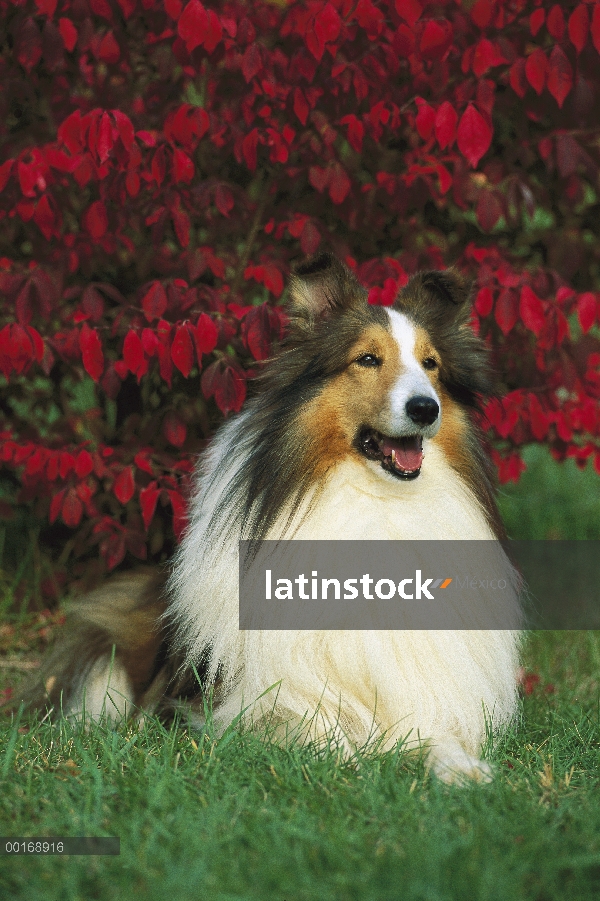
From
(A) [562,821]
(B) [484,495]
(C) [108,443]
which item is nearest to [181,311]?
(C) [108,443]

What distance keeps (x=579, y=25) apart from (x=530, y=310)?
0.97 meters

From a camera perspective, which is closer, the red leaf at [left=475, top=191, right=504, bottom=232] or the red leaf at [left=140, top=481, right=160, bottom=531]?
the red leaf at [left=475, top=191, right=504, bottom=232]

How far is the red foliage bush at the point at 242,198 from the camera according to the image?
11.4 feet

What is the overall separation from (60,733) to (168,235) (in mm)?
2255

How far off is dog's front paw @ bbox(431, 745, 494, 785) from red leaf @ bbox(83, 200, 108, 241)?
2.24 m

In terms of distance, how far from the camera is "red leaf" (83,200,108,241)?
3.68 metres

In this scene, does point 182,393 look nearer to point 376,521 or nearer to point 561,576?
point 376,521

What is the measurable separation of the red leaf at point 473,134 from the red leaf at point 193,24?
3.07 feet

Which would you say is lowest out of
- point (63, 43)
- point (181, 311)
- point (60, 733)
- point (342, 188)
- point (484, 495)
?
point (60, 733)

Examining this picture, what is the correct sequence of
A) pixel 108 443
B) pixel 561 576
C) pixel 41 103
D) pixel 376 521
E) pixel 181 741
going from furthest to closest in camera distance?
pixel 561 576
pixel 108 443
pixel 41 103
pixel 376 521
pixel 181 741

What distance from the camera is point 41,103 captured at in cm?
417

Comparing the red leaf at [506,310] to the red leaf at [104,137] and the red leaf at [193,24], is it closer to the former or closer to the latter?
the red leaf at [193,24]

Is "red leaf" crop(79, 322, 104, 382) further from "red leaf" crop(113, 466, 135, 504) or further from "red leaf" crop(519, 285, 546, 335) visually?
"red leaf" crop(519, 285, 546, 335)

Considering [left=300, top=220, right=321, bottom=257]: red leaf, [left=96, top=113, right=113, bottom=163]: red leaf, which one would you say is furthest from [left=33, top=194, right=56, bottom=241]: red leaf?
[left=300, top=220, right=321, bottom=257]: red leaf
